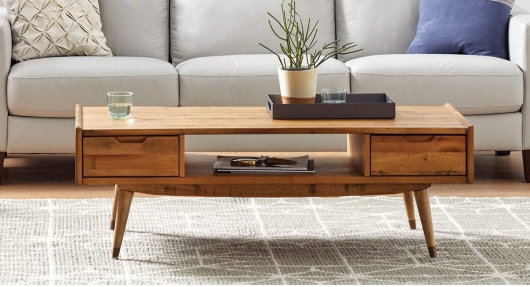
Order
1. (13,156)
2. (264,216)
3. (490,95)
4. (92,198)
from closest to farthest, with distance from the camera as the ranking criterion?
1. (264,216)
2. (92,198)
3. (490,95)
4. (13,156)

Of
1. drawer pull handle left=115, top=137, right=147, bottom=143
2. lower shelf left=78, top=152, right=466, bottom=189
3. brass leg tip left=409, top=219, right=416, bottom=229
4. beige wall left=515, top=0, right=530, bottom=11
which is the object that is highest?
beige wall left=515, top=0, right=530, bottom=11

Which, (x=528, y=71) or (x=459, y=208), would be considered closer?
(x=459, y=208)

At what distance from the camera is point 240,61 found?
396 centimetres

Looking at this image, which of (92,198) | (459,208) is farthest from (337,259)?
(92,198)

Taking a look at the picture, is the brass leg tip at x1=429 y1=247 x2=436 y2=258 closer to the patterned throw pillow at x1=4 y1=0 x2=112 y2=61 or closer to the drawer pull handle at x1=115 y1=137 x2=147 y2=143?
the drawer pull handle at x1=115 y1=137 x2=147 y2=143

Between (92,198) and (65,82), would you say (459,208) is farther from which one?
(65,82)

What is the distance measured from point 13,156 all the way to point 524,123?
228 cm

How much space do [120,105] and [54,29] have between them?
57.6 inches

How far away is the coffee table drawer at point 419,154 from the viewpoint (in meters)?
2.69

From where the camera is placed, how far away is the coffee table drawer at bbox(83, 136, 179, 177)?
2.65 meters

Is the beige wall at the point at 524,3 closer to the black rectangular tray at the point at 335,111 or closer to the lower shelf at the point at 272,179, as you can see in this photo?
the black rectangular tray at the point at 335,111

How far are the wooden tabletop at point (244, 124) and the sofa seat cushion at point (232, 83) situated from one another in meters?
0.88

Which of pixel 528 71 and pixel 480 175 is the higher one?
pixel 528 71

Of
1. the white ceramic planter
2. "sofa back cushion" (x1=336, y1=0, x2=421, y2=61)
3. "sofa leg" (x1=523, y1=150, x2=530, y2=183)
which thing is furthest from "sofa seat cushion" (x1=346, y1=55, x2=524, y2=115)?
the white ceramic planter
